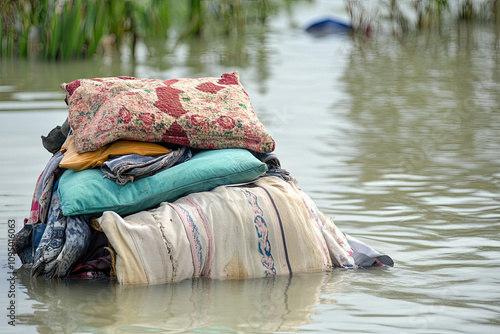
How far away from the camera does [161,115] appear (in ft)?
9.04

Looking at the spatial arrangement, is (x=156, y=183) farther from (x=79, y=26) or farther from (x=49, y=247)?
(x=79, y=26)

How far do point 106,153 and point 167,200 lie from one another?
0.85ft

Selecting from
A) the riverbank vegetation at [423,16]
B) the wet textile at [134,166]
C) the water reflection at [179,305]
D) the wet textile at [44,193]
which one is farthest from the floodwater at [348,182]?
the riverbank vegetation at [423,16]

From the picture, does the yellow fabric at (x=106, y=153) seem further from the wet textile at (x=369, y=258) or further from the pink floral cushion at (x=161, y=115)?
the wet textile at (x=369, y=258)

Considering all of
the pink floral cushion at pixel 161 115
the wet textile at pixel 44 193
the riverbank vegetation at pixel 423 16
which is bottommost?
the wet textile at pixel 44 193

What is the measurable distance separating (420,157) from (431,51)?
4.58 m

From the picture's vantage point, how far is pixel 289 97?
630 cm

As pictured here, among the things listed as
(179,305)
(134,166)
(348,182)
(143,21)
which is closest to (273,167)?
(134,166)

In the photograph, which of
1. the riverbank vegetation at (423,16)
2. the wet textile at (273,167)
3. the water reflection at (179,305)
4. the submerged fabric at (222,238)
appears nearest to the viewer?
the water reflection at (179,305)

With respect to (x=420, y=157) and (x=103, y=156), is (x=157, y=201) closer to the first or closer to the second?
(x=103, y=156)

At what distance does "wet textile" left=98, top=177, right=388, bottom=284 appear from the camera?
2.52m

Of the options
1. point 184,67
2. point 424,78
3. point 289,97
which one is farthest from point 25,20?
point 424,78

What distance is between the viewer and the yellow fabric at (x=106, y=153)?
2.71 metres

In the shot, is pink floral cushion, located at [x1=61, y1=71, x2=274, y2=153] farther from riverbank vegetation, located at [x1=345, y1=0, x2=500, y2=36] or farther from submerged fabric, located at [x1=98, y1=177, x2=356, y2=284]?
riverbank vegetation, located at [x1=345, y1=0, x2=500, y2=36]
